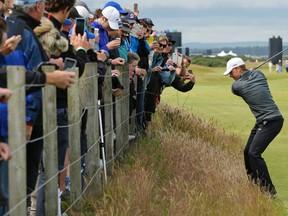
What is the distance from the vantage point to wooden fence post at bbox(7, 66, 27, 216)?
508 centimetres

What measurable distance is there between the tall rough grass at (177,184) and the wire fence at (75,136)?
259 millimetres

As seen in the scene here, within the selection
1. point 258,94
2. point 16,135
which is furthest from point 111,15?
point 16,135

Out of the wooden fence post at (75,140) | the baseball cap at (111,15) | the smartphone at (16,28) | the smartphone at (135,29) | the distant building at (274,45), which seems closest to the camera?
the smartphone at (16,28)

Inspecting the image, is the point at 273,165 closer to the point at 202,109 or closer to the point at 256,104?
the point at 256,104

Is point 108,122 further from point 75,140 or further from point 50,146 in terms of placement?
point 50,146

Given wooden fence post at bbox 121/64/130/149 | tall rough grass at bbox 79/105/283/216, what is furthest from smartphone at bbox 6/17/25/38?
wooden fence post at bbox 121/64/130/149

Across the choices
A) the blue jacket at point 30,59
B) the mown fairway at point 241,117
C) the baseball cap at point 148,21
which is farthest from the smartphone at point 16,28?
the baseball cap at point 148,21

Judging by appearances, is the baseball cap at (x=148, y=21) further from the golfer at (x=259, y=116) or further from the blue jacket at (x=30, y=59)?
the blue jacket at (x=30, y=59)

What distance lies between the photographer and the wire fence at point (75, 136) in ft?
16.9

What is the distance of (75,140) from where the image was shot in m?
7.34

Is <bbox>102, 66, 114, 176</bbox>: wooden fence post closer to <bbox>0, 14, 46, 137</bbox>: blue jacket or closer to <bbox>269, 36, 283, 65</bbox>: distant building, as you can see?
<bbox>0, 14, 46, 137</bbox>: blue jacket

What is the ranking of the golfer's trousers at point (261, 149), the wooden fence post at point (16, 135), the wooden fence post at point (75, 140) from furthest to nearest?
1. the golfer's trousers at point (261, 149)
2. the wooden fence post at point (75, 140)
3. the wooden fence post at point (16, 135)

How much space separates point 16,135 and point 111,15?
5040 millimetres

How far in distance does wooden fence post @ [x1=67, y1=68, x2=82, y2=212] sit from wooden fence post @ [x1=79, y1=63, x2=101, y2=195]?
628 millimetres
